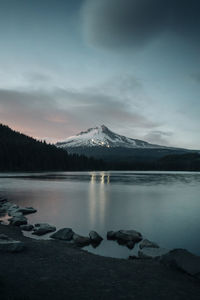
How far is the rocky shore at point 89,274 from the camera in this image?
9.45 metres

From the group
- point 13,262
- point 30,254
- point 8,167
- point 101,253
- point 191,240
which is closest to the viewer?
point 13,262

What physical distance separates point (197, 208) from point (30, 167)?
132725 mm

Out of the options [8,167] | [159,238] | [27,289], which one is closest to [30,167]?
[8,167]

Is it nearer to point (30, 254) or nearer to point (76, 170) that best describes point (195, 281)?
point (30, 254)

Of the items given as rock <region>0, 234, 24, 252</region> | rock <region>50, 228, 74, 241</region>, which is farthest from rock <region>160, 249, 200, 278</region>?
rock <region>50, 228, 74, 241</region>

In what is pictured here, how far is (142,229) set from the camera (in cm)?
2456

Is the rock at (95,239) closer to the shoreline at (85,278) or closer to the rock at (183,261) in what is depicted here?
the shoreline at (85,278)

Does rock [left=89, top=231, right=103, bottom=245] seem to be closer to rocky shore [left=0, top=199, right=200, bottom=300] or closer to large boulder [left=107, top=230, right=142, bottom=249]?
large boulder [left=107, top=230, right=142, bottom=249]

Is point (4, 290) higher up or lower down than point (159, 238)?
higher up

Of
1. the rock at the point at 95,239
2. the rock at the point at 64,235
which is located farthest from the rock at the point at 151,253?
the rock at the point at 64,235

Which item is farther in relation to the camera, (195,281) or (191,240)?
(191,240)

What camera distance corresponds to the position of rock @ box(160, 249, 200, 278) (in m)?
11.8

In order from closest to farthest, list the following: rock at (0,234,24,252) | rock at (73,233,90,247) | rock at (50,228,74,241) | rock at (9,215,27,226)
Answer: rock at (0,234,24,252), rock at (73,233,90,247), rock at (50,228,74,241), rock at (9,215,27,226)

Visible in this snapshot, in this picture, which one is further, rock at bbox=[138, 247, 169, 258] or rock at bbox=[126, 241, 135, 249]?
rock at bbox=[126, 241, 135, 249]
